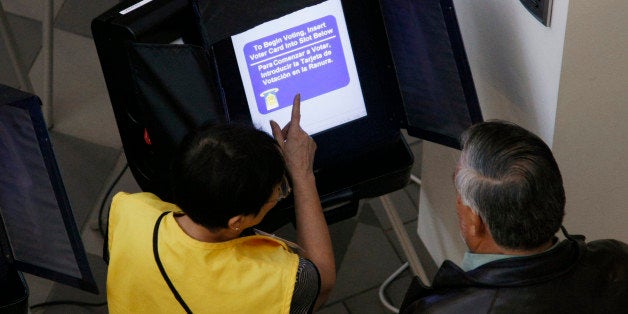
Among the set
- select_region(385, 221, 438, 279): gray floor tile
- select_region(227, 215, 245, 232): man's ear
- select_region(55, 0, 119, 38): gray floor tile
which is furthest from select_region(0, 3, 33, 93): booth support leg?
select_region(227, 215, 245, 232): man's ear

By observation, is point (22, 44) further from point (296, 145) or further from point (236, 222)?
point (236, 222)

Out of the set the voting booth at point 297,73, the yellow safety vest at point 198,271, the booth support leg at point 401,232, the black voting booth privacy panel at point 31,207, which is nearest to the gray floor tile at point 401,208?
the booth support leg at point 401,232

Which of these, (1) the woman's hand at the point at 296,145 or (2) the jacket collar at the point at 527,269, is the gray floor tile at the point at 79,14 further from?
(2) the jacket collar at the point at 527,269

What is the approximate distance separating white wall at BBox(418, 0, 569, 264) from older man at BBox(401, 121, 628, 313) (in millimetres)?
322

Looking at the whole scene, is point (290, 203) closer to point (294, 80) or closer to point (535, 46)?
point (294, 80)

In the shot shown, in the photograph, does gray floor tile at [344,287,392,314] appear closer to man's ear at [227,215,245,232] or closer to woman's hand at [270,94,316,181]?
woman's hand at [270,94,316,181]

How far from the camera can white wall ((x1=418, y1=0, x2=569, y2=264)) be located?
1.81 meters

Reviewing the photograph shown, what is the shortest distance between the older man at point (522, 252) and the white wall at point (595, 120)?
31 centimetres

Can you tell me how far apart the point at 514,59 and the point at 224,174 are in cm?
81

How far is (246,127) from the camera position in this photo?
167 centimetres

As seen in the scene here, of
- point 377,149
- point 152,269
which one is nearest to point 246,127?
point 152,269

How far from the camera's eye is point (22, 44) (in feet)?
13.3

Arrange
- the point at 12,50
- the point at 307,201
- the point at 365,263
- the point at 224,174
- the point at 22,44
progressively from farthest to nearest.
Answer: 1. the point at 22,44
2. the point at 12,50
3. the point at 365,263
4. the point at 307,201
5. the point at 224,174

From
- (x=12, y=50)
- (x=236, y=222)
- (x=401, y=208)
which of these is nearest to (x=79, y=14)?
(x=12, y=50)
